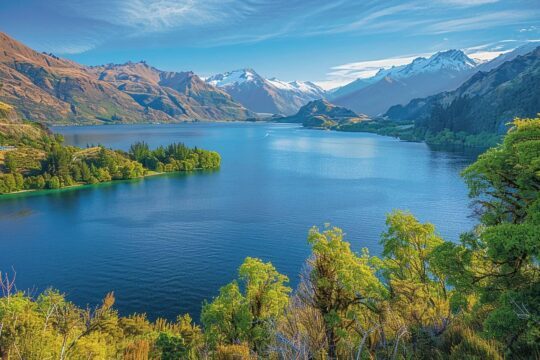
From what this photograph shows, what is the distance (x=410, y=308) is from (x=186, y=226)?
295 ft

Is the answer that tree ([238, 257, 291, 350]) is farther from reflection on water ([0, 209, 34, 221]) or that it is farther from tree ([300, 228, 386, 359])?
reflection on water ([0, 209, 34, 221])

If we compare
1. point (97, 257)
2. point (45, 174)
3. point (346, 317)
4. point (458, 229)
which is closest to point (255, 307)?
point (346, 317)

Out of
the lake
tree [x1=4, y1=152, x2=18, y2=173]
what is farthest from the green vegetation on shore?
tree [x1=4, y1=152, x2=18, y2=173]

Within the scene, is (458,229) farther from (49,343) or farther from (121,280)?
(49,343)

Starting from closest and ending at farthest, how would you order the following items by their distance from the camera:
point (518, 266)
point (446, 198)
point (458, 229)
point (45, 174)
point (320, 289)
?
point (518, 266) → point (320, 289) → point (458, 229) → point (446, 198) → point (45, 174)

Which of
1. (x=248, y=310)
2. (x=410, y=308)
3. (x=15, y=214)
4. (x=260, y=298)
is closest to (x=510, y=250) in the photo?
(x=410, y=308)

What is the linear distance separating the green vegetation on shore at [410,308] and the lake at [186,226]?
36.7 metres

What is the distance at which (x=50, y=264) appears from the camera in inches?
3504

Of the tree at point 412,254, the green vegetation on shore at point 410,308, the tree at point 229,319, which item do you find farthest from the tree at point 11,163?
the tree at point 412,254

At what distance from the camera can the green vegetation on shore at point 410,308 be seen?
1855 centimetres

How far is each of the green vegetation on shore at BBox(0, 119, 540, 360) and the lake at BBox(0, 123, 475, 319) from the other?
36668 mm

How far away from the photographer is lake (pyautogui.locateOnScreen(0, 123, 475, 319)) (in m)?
78.2

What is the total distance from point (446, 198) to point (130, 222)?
4143 inches

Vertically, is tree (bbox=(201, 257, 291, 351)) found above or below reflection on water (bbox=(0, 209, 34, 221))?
above
